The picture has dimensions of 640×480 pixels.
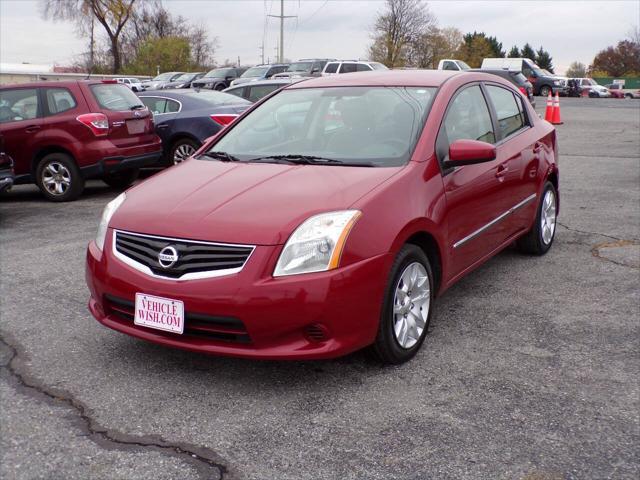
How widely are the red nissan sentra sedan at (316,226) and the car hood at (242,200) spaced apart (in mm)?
11

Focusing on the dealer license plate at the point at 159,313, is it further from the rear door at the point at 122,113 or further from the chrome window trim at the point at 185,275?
the rear door at the point at 122,113

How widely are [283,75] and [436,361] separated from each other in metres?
22.9

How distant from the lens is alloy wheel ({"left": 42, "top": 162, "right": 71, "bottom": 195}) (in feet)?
32.1

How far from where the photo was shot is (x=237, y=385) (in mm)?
3732

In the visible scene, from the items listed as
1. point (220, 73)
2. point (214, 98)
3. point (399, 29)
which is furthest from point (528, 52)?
point (214, 98)

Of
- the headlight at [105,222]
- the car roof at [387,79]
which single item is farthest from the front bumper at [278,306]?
the car roof at [387,79]

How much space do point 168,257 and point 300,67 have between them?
2667 cm

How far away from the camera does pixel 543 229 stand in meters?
6.23

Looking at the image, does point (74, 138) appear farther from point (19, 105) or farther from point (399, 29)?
point (399, 29)

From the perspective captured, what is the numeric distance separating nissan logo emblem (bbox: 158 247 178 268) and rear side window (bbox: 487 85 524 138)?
2.87 meters

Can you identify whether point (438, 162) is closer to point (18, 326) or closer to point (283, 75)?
point (18, 326)

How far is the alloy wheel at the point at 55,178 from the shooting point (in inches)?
385

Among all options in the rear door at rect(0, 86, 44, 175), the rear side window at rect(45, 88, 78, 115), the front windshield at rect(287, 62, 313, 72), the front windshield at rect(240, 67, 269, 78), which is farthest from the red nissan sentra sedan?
the front windshield at rect(240, 67, 269, 78)

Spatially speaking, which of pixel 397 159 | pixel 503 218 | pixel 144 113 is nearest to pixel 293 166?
pixel 397 159
